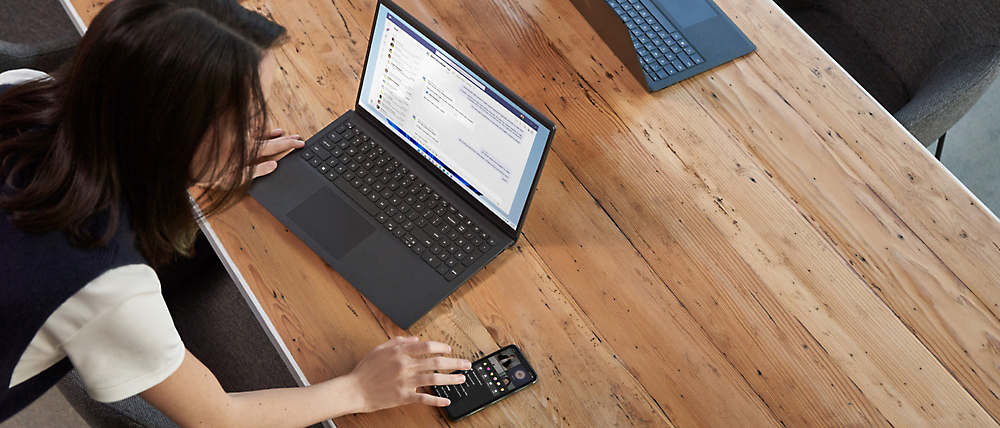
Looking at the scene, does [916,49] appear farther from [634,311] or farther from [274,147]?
[274,147]

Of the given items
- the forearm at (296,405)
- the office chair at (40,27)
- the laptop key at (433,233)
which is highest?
the laptop key at (433,233)

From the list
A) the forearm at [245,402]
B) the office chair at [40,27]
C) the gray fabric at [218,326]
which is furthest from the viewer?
the office chair at [40,27]

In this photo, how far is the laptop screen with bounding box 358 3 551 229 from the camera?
1.04 metres

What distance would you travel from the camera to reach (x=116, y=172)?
32.0 inches

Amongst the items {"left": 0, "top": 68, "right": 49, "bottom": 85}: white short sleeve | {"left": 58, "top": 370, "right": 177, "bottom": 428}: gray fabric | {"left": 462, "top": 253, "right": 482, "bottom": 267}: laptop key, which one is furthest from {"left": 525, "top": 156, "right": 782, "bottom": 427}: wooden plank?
{"left": 0, "top": 68, "right": 49, "bottom": 85}: white short sleeve

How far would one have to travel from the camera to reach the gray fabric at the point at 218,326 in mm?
1335

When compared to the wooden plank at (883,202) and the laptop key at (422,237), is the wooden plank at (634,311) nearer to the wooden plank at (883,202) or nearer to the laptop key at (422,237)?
the laptop key at (422,237)

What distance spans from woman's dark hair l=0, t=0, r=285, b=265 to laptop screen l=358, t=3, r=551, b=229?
271mm

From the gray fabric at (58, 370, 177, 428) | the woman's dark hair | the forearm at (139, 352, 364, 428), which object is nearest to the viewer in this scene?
the woman's dark hair

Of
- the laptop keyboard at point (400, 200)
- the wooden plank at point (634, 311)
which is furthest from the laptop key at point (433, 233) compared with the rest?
the wooden plank at point (634, 311)

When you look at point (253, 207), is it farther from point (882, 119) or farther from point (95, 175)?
point (882, 119)

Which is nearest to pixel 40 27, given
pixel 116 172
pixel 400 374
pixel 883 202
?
pixel 116 172

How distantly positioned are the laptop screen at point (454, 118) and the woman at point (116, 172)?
10.3 inches

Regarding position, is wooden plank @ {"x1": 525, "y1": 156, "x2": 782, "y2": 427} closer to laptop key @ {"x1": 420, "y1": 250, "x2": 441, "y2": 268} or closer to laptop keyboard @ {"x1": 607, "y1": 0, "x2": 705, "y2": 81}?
laptop key @ {"x1": 420, "y1": 250, "x2": 441, "y2": 268}
